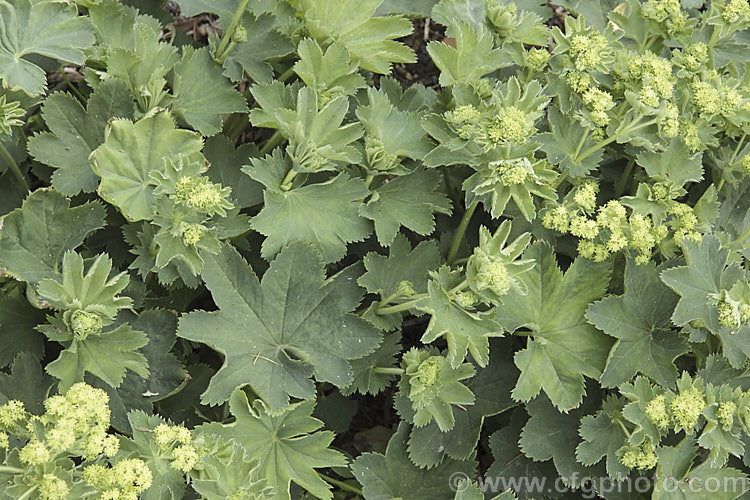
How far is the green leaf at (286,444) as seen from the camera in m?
2.86

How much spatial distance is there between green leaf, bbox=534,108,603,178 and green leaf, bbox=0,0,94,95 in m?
2.09

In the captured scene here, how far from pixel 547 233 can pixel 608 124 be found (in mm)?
586

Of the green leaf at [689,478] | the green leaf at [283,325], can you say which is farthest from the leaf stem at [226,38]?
the green leaf at [689,478]

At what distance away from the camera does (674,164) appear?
10.3 feet

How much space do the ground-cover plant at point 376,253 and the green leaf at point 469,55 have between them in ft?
0.03

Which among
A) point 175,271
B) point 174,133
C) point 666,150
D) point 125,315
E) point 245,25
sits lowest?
point 125,315

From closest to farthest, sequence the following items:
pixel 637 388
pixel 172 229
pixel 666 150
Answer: pixel 172 229 → pixel 637 388 → pixel 666 150

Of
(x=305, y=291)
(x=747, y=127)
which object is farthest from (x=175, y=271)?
(x=747, y=127)

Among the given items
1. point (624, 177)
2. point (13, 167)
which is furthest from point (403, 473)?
point (13, 167)

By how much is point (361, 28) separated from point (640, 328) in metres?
1.95

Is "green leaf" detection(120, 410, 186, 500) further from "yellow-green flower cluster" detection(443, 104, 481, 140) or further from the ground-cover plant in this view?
"yellow-green flower cluster" detection(443, 104, 481, 140)

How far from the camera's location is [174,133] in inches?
113

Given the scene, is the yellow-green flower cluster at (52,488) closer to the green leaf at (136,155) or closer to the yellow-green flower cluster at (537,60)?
the green leaf at (136,155)

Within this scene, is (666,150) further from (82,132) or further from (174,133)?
(82,132)
